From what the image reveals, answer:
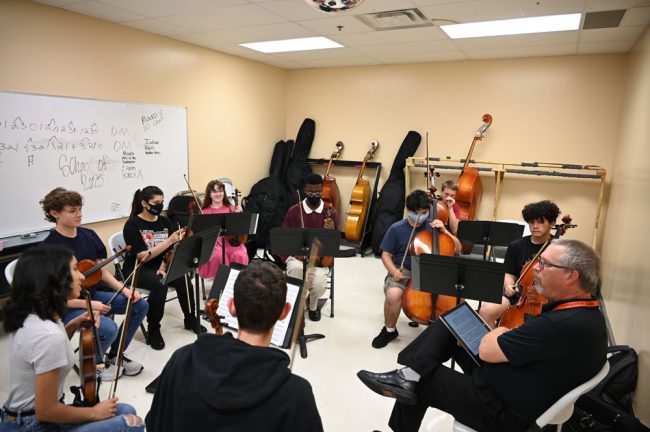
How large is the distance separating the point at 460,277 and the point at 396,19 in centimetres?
246

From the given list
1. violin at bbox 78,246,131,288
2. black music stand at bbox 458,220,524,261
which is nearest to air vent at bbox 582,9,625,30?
black music stand at bbox 458,220,524,261

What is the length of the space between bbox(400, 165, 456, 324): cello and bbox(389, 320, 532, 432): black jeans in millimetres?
733

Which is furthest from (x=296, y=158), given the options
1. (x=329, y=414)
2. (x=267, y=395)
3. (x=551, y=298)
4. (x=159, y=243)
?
(x=267, y=395)

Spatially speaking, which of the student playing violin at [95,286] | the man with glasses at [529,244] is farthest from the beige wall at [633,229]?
the student playing violin at [95,286]

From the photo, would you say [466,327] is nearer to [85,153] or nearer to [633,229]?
[633,229]

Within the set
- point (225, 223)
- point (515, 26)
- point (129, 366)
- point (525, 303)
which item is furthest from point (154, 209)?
point (515, 26)

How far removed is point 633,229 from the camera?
318cm

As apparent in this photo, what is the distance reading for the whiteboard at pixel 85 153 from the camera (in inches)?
140

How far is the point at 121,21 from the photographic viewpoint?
411 cm

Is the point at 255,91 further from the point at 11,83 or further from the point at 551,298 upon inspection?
the point at 551,298

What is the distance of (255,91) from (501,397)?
215 inches

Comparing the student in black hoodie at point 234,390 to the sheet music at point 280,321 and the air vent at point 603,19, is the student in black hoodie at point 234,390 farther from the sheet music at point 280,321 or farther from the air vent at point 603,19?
the air vent at point 603,19

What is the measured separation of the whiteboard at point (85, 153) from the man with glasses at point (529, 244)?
3626mm

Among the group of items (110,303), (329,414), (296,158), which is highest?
(296,158)
